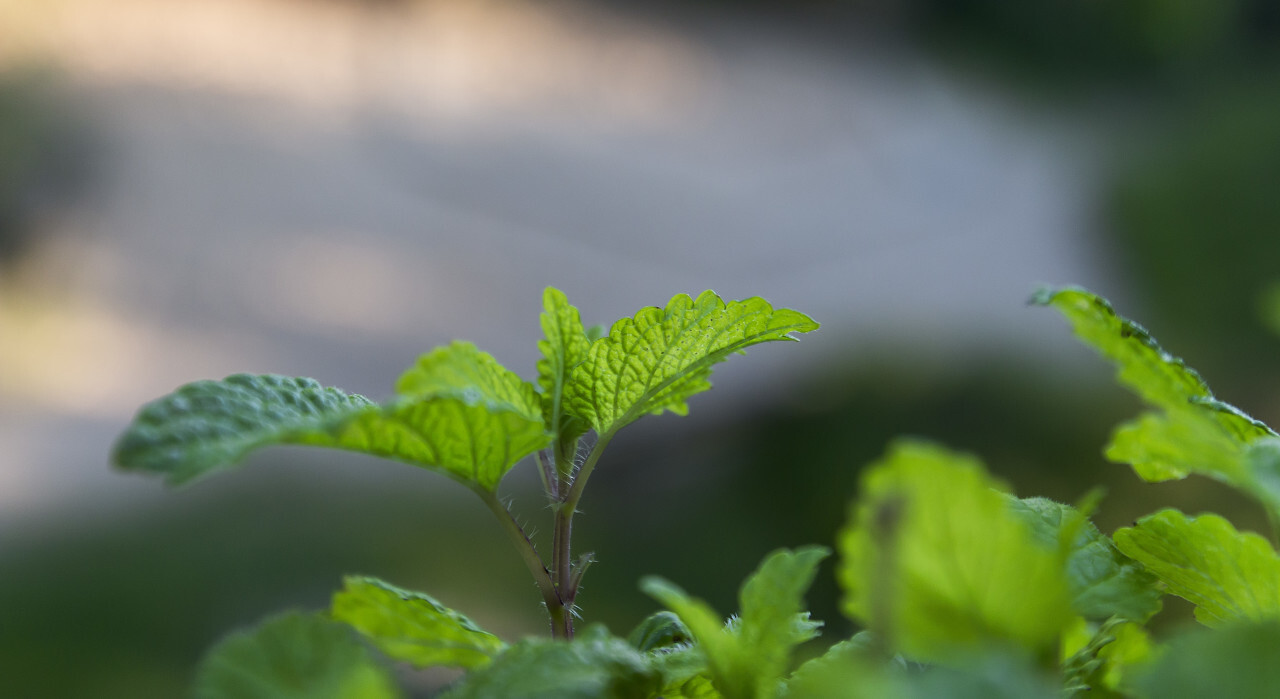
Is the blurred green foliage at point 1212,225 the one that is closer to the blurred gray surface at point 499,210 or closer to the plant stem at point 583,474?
the blurred gray surface at point 499,210

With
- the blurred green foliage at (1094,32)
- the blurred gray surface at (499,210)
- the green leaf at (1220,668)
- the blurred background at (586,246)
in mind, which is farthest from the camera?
the blurred green foliage at (1094,32)

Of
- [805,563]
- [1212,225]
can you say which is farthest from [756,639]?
[1212,225]

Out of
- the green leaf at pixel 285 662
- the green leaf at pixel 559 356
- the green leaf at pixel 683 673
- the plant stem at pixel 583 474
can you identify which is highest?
→ the green leaf at pixel 559 356

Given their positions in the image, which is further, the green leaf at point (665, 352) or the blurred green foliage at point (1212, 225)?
the blurred green foliage at point (1212, 225)

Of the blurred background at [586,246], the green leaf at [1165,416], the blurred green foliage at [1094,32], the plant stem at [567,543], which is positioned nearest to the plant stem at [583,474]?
the plant stem at [567,543]

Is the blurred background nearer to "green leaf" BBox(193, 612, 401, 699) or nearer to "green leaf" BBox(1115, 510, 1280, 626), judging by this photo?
"green leaf" BBox(1115, 510, 1280, 626)

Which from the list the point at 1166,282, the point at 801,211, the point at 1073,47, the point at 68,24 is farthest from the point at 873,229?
the point at 68,24

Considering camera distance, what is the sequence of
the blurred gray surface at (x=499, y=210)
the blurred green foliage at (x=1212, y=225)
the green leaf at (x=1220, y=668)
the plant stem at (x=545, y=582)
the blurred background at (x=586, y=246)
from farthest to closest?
the blurred gray surface at (x=499, y=210) → the blurred green foliage at (x=1212, y=225) → the blurred background at (x=586, y=246) → the plant stem at (x=545, y=582) → the green leaf at (x=1220, y=668)

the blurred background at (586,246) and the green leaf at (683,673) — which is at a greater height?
the blurred background at (586,246)
